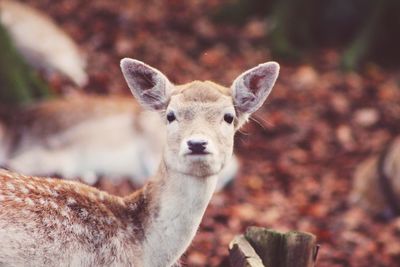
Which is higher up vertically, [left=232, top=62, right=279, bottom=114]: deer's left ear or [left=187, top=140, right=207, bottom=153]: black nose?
[left=232, top=62, right=279, bottom=114]: deer's left ear

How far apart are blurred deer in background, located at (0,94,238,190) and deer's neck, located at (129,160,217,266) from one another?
451 centimetres

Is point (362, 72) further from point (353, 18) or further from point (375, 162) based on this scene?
point (375, 162)

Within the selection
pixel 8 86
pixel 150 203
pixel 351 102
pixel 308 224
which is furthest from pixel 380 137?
pixel 150 203

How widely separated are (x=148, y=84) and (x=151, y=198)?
2.05 ft

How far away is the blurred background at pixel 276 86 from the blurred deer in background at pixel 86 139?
0.10ft

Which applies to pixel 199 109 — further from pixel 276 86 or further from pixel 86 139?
pixel 276 86

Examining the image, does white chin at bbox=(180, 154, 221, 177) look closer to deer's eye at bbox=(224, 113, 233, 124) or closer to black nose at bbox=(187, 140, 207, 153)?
black nose at bbox=(187, 140, 207, 153)

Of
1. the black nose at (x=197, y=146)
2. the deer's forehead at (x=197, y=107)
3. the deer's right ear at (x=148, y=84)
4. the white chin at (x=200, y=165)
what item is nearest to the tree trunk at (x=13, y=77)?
the deer's right ear at (x=148, y=84)

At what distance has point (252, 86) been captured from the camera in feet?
17.0

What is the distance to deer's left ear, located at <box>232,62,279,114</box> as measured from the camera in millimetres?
5102

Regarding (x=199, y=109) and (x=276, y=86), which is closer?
(x=199, y=109)

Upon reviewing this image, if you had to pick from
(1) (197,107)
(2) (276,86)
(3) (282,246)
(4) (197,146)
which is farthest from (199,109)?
(2) (276,86)

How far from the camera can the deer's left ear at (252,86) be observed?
16.7 ft

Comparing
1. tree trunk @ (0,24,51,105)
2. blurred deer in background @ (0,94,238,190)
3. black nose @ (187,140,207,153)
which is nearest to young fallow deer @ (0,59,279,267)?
black nose @ (187,140,207,153)
